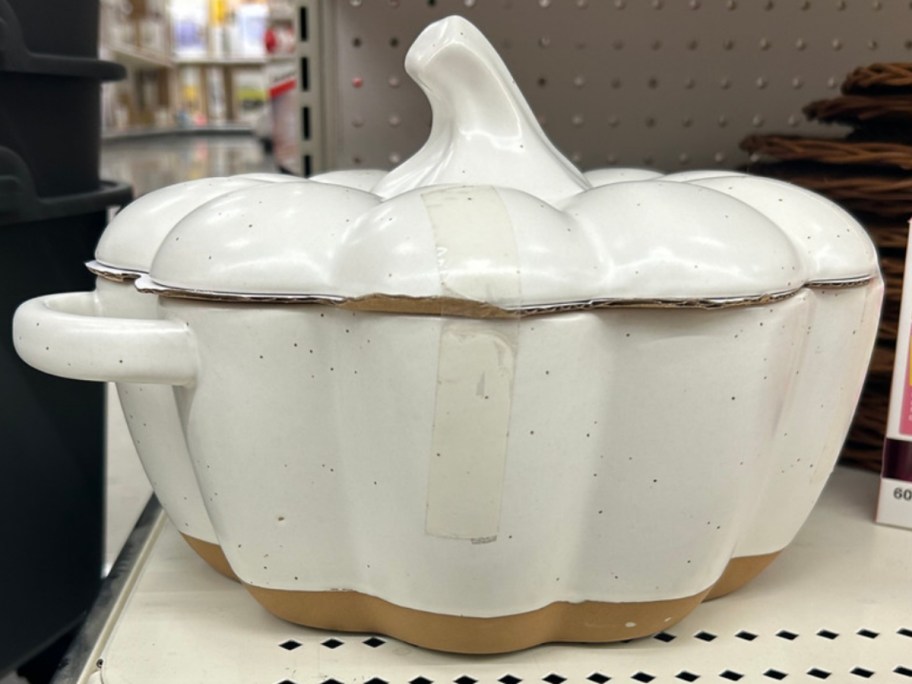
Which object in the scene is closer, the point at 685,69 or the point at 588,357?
the point at 588,357

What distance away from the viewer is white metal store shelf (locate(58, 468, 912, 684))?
0.52m

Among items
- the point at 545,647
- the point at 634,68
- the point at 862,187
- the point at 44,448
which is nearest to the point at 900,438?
the point at 862,187

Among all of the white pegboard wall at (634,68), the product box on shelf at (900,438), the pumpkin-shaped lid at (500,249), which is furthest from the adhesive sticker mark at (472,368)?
the white pegboard wall at (634,68)

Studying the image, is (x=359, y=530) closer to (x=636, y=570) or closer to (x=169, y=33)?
(x=636, y=570)

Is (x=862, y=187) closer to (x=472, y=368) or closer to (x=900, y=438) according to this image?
(x=900, y=438)

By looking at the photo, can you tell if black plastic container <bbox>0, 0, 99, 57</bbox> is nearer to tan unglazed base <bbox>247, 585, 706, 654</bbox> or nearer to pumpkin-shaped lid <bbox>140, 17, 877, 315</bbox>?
pumpkin-shaped lid <bbox>140, 17, 877, 315</bbox>

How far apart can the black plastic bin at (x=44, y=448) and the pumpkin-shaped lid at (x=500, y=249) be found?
265 mm

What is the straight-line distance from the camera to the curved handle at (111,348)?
1.58ft

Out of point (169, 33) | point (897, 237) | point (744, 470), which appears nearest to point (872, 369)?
point (897, 237)

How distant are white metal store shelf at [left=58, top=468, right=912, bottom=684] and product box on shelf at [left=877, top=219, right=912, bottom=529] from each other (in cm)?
9

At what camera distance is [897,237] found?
0.75 metres

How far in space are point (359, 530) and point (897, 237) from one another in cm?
50

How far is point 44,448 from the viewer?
74cm

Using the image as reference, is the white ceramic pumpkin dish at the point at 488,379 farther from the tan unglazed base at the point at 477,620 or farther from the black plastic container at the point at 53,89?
the black plastic container at the point at 53,89
